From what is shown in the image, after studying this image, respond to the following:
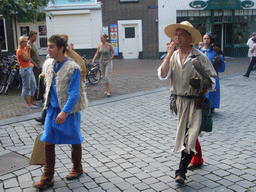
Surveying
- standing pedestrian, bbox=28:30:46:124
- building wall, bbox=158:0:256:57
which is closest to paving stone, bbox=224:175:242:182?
standing pedestrian, bbox=28:30:46:124

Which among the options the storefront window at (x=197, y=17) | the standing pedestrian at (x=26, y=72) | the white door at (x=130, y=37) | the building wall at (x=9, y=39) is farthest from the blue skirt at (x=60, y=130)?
the building wall at (x=9, y=39)

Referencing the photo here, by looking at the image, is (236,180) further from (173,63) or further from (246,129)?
(246,129)

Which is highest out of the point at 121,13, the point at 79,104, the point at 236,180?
the point at 121,13

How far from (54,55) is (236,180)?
270 cm

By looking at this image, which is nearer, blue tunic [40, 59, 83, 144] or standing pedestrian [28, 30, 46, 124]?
blue tunic [40, 59, 83, 144]

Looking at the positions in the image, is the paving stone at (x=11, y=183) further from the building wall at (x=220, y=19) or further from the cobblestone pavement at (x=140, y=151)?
the building wall at (x=220, y=19)

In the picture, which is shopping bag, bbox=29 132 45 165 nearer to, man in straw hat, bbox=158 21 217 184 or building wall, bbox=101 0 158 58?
man in straw hat, bbox=158 21 217 184

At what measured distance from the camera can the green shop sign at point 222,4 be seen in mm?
22328

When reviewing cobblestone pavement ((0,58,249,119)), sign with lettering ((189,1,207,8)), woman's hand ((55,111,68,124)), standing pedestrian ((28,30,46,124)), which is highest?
sign with lettering ((189,1,207,8))

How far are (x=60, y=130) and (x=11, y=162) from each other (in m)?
1.42

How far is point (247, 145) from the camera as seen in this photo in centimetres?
503

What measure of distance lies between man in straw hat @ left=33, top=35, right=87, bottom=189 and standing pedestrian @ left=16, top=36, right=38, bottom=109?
471 cm

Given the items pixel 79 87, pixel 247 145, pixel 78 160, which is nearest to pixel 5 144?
pixel 78 160

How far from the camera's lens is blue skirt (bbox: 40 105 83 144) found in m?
3.55
